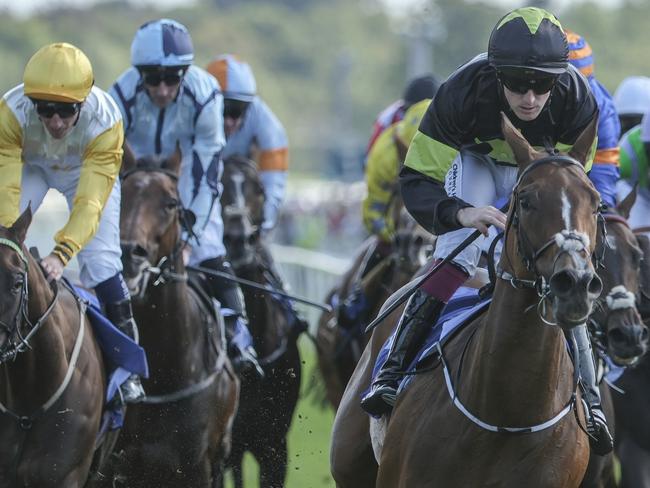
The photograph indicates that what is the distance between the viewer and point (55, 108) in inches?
259

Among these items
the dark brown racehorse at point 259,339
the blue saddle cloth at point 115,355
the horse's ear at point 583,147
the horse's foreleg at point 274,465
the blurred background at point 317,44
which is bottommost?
the blurred background at point 317,44

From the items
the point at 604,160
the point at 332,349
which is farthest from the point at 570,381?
the point at 332,349

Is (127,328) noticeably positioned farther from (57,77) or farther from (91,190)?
(57,77)

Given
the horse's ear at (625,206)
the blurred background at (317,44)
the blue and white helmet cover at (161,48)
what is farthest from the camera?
the blurred background at (317,44)

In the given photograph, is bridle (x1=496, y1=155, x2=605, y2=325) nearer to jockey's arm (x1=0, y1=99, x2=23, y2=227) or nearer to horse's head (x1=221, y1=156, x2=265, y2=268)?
jockey's arm (x1=0, y1=99, x2=23, y2=227)

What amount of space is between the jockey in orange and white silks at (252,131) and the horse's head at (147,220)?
2.85m

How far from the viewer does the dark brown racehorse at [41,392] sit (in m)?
5.86

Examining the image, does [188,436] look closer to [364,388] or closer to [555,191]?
[364,388]

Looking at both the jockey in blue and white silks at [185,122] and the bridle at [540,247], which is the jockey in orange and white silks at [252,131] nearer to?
the jockey in blue and white silks at [185,122]

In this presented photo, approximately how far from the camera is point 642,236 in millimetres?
6969

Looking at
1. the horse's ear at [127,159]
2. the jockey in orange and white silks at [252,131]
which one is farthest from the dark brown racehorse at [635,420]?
the jockey in orange and white silks at [252,131]

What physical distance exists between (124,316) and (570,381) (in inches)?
105

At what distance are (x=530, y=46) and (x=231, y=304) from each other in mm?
3691

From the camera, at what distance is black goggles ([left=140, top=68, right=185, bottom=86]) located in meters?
8.21
